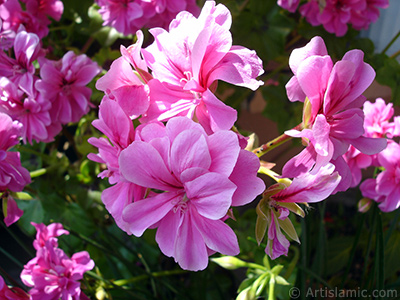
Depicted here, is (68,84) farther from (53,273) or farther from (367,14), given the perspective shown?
(367,14)

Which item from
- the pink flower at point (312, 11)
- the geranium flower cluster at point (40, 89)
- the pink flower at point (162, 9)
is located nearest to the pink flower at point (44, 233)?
the geranium flower cluster at point (40, 89)

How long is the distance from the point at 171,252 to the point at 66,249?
530 millimetres

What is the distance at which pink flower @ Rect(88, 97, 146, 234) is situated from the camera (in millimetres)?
333

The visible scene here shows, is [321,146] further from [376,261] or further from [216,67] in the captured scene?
[376,261]

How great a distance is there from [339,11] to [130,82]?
1.74 feet

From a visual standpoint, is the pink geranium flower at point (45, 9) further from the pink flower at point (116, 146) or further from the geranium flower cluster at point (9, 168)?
the pink flower at point (116, 146)

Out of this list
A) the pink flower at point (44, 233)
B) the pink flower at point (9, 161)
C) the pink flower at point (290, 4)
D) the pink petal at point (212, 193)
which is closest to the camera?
the pink petal at point (212, 193)

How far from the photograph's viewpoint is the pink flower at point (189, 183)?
290 mm

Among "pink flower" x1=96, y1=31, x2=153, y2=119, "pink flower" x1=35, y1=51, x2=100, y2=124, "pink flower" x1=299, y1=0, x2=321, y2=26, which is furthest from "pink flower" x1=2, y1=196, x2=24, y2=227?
"pink flower" x1=299, y1=0, x2=321, y2=26

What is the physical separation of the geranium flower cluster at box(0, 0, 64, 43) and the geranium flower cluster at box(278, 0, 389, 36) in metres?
0.43

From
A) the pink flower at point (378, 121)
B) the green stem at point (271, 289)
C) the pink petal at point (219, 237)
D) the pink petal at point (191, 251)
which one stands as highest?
the pink petal at point (219, 237)

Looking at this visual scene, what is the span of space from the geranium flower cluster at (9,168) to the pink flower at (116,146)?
0.17m

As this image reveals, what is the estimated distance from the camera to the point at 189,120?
300mm

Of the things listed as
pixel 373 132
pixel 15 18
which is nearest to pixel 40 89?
pixel 15 18
